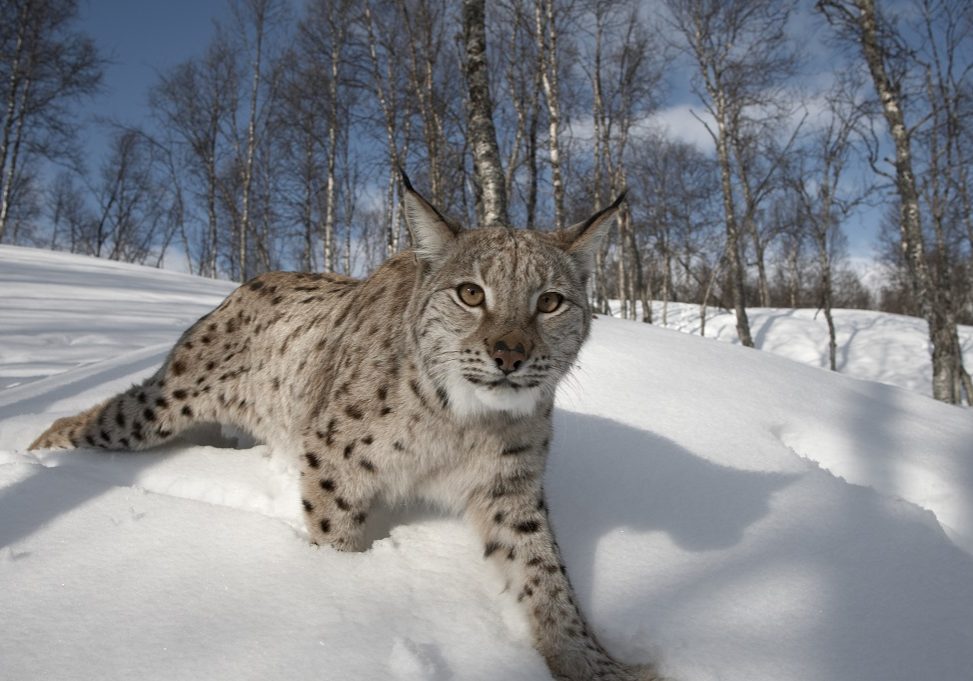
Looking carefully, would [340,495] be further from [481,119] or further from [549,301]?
[481,119]

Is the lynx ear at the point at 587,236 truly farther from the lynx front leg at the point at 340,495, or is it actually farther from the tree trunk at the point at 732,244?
the tree trunk at the point at 732,244

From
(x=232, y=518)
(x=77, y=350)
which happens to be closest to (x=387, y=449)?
(x=232, y=518)

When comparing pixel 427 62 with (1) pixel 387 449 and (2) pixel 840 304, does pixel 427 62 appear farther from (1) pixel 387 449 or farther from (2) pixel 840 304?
(2) pixel 840 304

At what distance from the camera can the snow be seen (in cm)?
163

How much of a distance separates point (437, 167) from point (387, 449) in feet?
45.2

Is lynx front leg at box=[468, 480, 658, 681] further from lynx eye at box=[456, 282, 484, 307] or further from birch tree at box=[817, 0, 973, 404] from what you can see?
birch tree at box=[817, 0, 973, 404]

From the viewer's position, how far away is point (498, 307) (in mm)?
2279

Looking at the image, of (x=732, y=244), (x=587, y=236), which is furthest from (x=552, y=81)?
(x=587, y=236)

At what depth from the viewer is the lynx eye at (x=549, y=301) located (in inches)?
92.7

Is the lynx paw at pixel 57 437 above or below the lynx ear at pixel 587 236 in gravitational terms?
below

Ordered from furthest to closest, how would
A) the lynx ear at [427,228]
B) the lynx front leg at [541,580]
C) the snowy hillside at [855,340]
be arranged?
the snowy hillside at [855,340], the lynx ear at [427,228], the lynx front leg at [541,580]

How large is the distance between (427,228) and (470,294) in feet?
1.40

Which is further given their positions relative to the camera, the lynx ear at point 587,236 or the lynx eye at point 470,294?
the lynx ear at point 587,236

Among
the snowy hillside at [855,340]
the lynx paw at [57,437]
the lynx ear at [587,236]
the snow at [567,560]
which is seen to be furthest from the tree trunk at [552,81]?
the lynx paw at [57,437]
